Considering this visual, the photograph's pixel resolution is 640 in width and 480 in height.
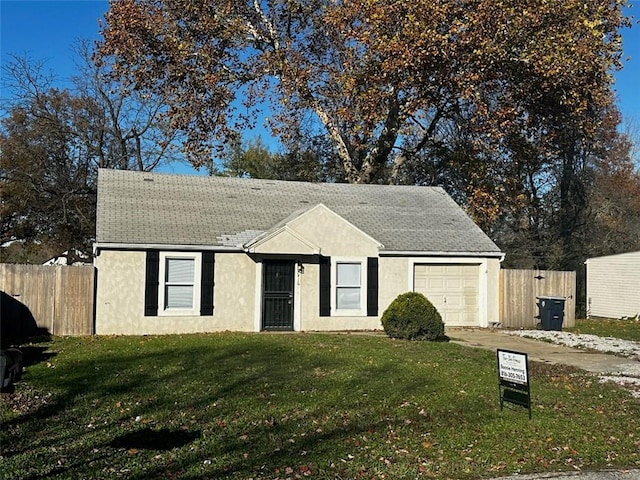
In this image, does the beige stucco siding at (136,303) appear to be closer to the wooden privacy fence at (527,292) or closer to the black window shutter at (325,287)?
the black window shutter at (325,287)

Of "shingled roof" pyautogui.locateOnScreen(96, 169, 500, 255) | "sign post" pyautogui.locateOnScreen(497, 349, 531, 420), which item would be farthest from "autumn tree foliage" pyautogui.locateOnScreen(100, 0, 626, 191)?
"sign post" pyautogui.locateOnScreen(497, 349, 531, 420)

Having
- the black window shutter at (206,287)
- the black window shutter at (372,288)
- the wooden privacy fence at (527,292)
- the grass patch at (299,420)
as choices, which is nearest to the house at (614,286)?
the wooden privacy fence at (527,292)

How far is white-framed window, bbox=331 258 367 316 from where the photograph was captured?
1897 centimetres

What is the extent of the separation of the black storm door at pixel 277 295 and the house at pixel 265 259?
0.03 meters

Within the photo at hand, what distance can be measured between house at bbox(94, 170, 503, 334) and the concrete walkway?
5.97 ft

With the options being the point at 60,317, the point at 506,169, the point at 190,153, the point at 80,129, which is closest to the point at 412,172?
the point at 506,169

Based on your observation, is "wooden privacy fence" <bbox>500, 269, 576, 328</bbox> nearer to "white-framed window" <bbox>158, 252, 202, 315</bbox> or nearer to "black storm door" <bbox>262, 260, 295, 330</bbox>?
"black storm door" <bbox>262, 260, 295, 330</bbox>

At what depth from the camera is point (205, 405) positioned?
8438 millimetres

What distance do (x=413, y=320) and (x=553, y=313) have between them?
6.57m

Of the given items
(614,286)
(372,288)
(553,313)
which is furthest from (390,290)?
(614,286)

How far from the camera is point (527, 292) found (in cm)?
2131

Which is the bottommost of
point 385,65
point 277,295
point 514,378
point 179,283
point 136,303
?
point 514,378

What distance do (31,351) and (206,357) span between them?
3770 mm

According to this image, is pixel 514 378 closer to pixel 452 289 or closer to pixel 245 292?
pixel 245 292
